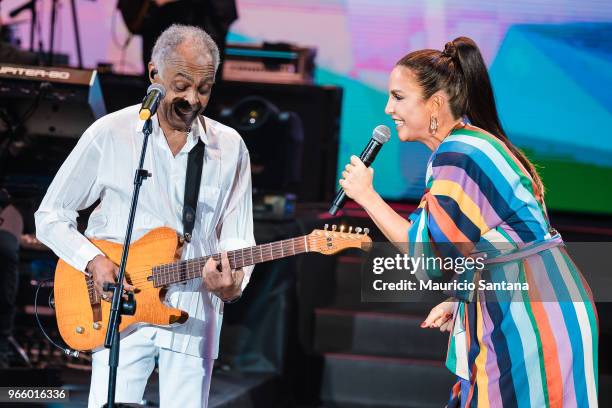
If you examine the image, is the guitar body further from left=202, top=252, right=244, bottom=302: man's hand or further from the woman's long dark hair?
the woman's long dark hair

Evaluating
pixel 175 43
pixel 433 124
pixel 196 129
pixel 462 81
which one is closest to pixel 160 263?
pixel 196 129

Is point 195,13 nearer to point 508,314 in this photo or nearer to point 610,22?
point 610,22

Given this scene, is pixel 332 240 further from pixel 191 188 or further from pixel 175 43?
pixel 175 43

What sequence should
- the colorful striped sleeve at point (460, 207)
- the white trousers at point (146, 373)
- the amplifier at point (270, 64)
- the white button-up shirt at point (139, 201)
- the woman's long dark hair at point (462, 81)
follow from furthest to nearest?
the amplifier at point (270, 64) → the white button-up shirt at point (139, 201) → the white trousers at point (146, 373) → the woman's long dark hair at point (462, 81) → the colorful striped sleeve at point (460, 207)

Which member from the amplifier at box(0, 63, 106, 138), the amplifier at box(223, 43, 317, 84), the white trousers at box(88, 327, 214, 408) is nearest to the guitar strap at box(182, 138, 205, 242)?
the white trousers at box(88, 327, 214, 408)

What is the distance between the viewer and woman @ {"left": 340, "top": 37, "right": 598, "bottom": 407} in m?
2.77

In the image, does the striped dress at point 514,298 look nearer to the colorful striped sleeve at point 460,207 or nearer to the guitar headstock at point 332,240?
the colorful striped sleeve at point 460,207

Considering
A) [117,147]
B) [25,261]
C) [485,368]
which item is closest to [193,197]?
[117,147]

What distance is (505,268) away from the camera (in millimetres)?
2826

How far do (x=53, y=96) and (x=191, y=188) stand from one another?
199 cm

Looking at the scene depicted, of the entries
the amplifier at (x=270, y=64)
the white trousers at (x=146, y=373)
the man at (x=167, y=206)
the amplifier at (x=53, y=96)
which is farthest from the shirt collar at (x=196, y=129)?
the amplifier at (x=270, y=64)

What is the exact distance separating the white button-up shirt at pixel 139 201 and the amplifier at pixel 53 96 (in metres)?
1.61

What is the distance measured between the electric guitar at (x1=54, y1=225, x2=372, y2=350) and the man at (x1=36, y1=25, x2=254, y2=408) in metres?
0.05

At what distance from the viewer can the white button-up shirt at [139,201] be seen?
11.3 ft
